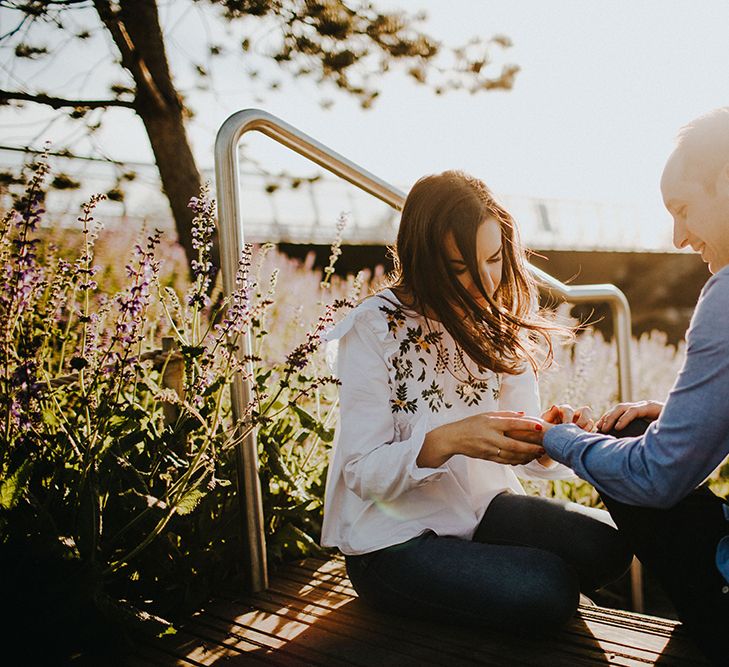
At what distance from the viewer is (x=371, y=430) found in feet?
5.73

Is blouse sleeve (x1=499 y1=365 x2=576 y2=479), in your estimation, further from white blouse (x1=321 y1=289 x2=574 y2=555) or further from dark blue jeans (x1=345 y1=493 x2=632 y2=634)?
dark blue jeans (x1=345 y1=493 x2=632 y2=634)

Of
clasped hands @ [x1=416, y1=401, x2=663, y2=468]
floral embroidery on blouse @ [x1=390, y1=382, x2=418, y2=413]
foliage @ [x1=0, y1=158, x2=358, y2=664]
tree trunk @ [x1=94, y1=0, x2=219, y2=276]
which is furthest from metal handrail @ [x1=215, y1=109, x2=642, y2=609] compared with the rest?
tree trunk @ [x1=94, y1=0, x2=219, y2=276]

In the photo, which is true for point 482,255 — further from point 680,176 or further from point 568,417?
point 680,176

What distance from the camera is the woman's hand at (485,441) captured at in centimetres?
158

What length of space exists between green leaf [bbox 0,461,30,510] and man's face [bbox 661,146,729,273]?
4.62 feet

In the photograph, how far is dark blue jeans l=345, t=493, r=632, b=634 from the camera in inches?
63.1

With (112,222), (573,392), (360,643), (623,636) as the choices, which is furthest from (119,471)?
(112,222)

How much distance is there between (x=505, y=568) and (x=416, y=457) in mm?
310

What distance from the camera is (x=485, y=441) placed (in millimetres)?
1596

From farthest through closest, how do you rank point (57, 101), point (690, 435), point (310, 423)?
1. point (57, 101)
2. point (310, 423)
3. point (690, 435)

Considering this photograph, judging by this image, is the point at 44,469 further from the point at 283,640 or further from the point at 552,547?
the point at 552,547

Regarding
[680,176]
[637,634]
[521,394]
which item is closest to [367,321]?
[521,394]

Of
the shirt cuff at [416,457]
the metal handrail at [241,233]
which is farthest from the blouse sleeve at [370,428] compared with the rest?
the metal handrail at [241,233]

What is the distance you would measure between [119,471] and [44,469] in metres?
0.17
